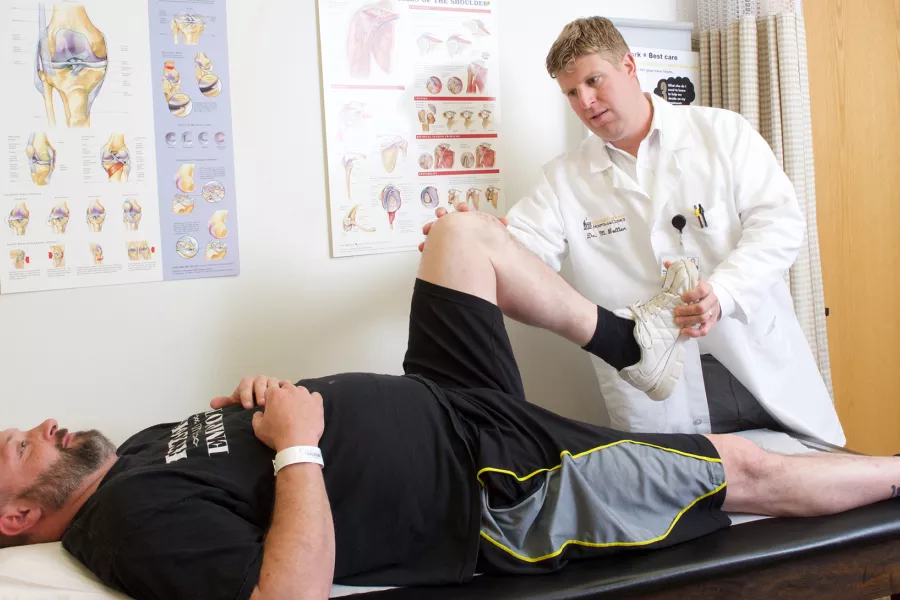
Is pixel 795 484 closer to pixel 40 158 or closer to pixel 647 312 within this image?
pixel 647 312

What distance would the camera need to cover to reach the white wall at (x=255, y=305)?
1820 millimetres

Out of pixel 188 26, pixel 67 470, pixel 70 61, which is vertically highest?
pixel 188 26

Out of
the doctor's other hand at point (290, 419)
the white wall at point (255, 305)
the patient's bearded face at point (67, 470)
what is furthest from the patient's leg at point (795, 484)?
the patient's bearded face at point (67, 470)

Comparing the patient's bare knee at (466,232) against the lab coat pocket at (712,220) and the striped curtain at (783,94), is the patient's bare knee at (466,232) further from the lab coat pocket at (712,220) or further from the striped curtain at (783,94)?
the striped curtain at (783,94)

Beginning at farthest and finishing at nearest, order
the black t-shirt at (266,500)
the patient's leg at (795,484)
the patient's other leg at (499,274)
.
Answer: the patient's other leg at (499,274), the patient's leg at (795,484), the black t-shirt at (266,500)

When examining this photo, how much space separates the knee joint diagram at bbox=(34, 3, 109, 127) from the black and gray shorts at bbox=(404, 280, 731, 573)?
3.36 feet

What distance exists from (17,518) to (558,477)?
99cm

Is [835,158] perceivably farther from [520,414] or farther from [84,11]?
[84,11]

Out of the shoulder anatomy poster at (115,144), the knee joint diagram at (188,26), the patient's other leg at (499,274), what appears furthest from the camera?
the knee joint diagram at (188,26)

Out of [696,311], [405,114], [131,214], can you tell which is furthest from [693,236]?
[131,214]

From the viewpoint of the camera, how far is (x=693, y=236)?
6.48 feet

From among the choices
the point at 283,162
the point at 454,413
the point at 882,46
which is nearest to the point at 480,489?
the point at 454,413

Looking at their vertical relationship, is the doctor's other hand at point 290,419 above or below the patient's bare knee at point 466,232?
below

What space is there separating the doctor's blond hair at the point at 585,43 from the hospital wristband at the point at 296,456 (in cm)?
123
